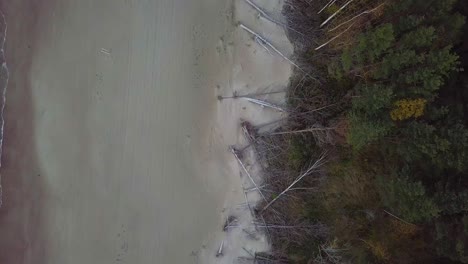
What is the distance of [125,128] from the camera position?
516 inches

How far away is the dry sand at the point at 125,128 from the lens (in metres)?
13.0

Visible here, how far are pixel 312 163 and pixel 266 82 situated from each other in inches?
100

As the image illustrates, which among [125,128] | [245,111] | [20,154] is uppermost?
Answer: [245,111]

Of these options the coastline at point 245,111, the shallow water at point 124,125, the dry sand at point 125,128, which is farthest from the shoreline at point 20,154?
the coastline at point 245,111

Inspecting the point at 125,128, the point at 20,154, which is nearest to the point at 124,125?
the point at 125,128

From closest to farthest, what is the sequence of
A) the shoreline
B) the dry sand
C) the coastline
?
the coastline < the dry sand < the shoreline

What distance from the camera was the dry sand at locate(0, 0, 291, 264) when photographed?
1301 cm

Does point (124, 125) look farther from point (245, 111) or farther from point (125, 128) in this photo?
point (245, 111)

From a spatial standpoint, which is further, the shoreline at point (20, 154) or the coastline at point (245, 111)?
Answer: the shoreline at point (20, 154)

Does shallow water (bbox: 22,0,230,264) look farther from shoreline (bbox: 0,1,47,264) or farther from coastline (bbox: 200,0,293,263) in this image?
coastline (bbox: 200,0,293,263)

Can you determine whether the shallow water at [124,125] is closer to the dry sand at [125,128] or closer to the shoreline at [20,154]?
the dry sand at [125,128]

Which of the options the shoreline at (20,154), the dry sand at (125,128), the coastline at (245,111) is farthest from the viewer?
the shoreline at (20,154)

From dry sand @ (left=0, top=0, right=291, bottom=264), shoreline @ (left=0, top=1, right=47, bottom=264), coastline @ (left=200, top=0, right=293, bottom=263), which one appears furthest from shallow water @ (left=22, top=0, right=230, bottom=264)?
coastline @ (left=200, top=0, right=293, bottom=263)

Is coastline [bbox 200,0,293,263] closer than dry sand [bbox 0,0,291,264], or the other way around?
coastline [bbox 200,0,293,263]
